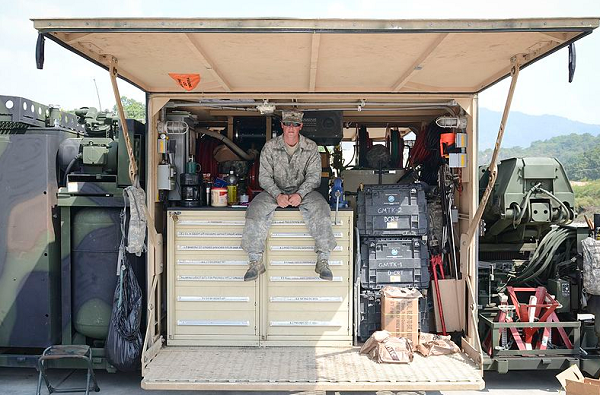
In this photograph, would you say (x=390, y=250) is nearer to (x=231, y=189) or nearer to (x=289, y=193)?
(x=289, y=193)

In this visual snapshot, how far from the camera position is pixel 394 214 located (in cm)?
500

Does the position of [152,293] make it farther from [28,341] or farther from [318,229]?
[318,229]

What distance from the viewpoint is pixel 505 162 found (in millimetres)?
5445

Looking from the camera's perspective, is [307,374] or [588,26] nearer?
[588,26]

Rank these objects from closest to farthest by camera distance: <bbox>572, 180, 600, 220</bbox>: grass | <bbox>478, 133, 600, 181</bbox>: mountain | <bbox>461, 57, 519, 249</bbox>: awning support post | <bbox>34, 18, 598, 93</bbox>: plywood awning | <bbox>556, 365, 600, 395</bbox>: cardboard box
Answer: <bbox>34, 18, 598, 93</bbox>: plywood awning < <bbox>461, 57, 519, 249</bbox>: awning support post < <bbox>556, 365, 600, 395</bbox>: cardboard box < <bbox>572, 180, 600, 220</bbox>: grass < <bbox>478, 133, 600, 181</bbox>: mountain

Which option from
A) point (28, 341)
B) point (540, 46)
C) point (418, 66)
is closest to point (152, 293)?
point (28, 341)

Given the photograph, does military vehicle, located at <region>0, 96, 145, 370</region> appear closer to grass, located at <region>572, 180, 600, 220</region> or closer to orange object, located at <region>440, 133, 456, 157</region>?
orange object, located at <region>440, 133, 456, 157</region>

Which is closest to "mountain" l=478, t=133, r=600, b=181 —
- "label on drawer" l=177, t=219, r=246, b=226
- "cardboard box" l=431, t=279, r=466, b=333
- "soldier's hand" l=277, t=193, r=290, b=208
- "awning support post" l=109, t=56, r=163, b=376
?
"cardboard box" l=431, t=279, r=466, b=333

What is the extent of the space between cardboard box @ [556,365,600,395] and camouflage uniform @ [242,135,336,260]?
223 cm

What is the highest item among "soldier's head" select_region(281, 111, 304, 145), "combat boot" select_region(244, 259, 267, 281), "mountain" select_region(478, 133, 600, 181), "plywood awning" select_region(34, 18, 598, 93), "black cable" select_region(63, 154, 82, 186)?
"mountain" select_region(478, 133, 600, 181)

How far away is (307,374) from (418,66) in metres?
2.62

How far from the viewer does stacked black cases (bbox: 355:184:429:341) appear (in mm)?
4957

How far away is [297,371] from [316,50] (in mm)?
2584

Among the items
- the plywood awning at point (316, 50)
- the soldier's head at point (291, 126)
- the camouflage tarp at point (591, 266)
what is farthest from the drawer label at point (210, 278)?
the camouflage tarp at point (591, 266)
